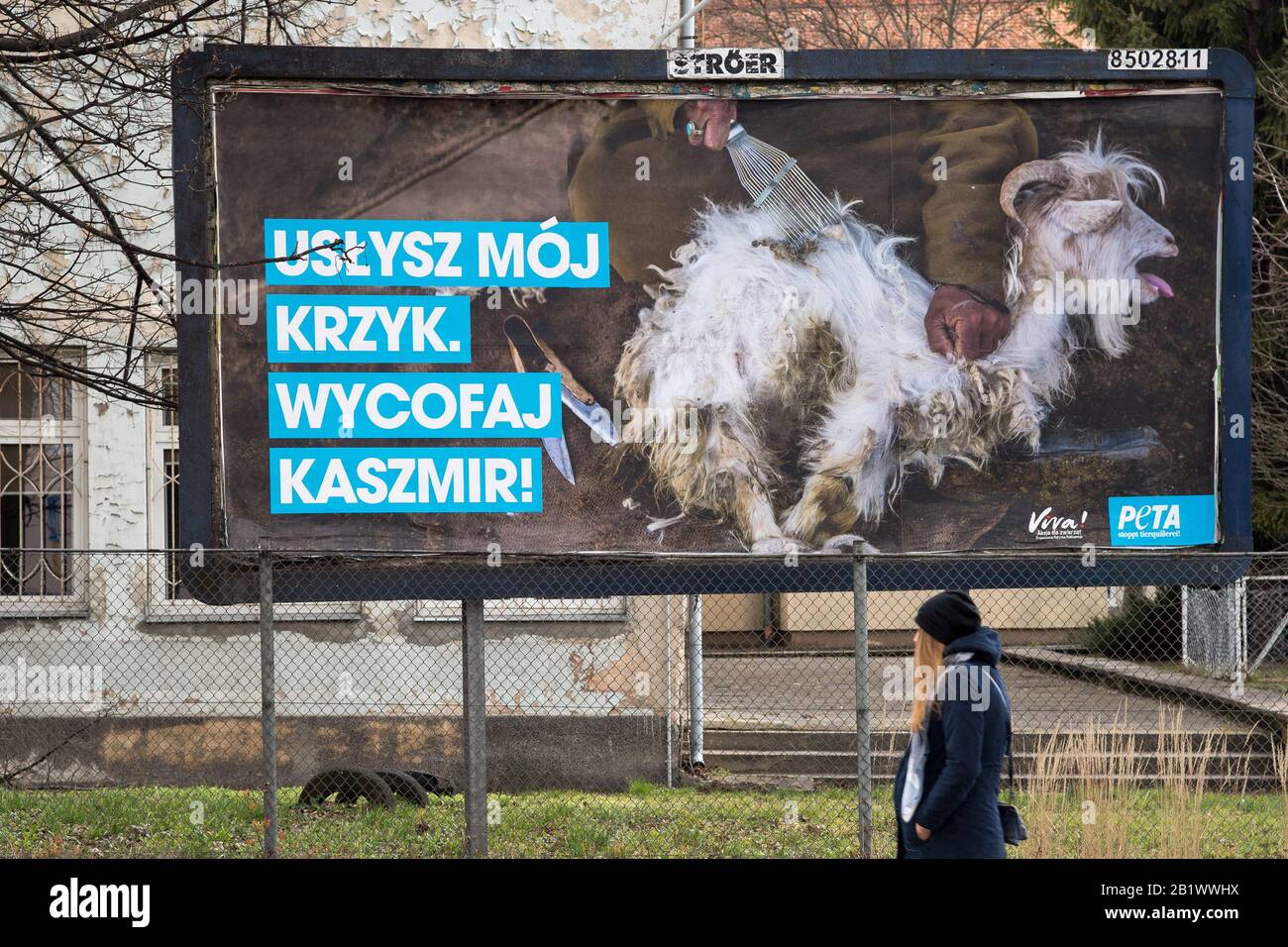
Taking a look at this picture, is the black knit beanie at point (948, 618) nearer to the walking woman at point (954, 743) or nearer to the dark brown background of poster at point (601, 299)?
the walking woman at point (954, 743)

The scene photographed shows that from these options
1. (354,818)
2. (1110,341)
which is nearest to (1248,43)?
(1110,341)

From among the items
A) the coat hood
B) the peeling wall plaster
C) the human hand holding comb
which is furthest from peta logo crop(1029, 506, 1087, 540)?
the peeling wall plaster

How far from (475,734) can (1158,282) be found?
463 cm

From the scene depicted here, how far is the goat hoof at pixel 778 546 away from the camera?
27.6ft

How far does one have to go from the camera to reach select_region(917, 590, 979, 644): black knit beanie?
5.91 meters

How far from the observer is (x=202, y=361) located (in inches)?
319

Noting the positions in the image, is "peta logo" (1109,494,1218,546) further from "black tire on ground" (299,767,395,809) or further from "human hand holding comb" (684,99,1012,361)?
"black tire on ground" (299,767,395,809)

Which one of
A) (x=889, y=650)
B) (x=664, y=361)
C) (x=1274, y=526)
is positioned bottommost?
(x=889, y=650)

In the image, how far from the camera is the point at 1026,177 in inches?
337

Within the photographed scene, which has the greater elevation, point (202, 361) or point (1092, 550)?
point (202, 361)

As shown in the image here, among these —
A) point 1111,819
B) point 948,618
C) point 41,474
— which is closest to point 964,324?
point 1111,819

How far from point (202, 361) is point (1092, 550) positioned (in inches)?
199

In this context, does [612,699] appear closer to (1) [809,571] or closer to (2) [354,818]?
(2) [354,818]

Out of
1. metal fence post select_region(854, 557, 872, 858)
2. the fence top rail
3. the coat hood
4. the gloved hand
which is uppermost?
the gloved hand
